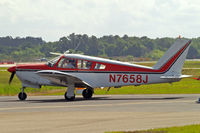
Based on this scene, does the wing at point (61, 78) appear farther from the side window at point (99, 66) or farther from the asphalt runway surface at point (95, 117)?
the asphalt runway surface at point (95, 117)

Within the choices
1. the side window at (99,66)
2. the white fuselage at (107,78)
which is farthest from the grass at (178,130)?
the side window at (99,66)

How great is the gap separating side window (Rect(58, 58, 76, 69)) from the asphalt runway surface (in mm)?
4736

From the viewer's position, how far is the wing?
2597cm

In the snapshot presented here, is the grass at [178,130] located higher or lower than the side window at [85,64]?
lower

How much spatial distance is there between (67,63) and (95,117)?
32.0 ft

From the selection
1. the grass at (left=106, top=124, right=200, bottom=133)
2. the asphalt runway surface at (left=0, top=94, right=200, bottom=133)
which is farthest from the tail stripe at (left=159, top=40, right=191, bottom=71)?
the grass at (left=106, top=124, right=200, bottom=133)

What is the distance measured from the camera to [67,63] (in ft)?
90.3

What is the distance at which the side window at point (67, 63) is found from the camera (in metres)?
27.4

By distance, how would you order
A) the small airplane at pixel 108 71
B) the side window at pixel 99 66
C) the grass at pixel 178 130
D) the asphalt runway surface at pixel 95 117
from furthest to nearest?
the side window at pixel 99 66 < the small airplane at pixel 108 71 < the asphalt runway surface at pixel 95 117 < the grass at pixel 178 130

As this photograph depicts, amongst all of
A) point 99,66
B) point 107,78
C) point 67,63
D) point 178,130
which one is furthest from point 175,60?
point 178,130

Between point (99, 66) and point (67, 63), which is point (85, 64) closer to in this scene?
point (99, 66)

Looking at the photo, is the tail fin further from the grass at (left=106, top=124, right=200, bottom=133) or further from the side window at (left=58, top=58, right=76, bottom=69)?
the grass at (left=106, top=124, right=200, bottom=133)

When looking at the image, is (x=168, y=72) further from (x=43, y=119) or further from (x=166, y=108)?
(x=43, y=119)

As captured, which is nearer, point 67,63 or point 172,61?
point 172,61
